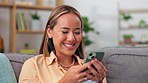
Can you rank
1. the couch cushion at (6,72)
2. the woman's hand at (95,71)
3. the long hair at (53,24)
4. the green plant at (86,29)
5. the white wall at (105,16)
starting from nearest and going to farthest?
the woman's hand at (95,71) → the couch cushion at (6,72) → the long hair at (53,24) → the green plant at (86,29) → the white wall at (105,16)

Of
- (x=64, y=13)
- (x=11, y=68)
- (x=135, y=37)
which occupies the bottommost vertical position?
(x=135, y=37)

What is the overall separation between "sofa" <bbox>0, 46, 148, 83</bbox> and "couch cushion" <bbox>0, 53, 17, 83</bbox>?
0.33 ft

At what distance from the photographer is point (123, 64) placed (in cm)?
137

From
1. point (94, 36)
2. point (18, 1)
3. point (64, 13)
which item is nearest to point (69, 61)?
point (64, 13)

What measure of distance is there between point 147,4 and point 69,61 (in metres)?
3.06

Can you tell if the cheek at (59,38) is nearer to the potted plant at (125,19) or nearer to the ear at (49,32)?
the ear at (49,32)

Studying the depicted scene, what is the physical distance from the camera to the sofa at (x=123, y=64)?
1338 mm

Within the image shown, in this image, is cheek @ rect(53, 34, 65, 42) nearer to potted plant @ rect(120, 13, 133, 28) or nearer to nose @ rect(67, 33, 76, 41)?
nose @ rect(67, 33, 76, 41)

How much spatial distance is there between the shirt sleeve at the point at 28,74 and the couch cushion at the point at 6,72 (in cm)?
4

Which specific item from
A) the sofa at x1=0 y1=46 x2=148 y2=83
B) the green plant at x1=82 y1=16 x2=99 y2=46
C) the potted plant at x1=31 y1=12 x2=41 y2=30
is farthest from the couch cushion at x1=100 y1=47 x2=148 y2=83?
the green plant at x1=82 y1=16 x2=99 y2=46

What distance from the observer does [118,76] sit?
1350 millimetres

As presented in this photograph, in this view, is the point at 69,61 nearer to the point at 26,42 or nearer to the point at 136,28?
the point at 26,42

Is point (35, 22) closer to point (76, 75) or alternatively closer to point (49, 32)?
point (49, 32)

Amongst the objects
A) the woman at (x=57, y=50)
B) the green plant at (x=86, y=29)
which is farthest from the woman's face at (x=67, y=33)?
the green plant at (x=86, y=29)
